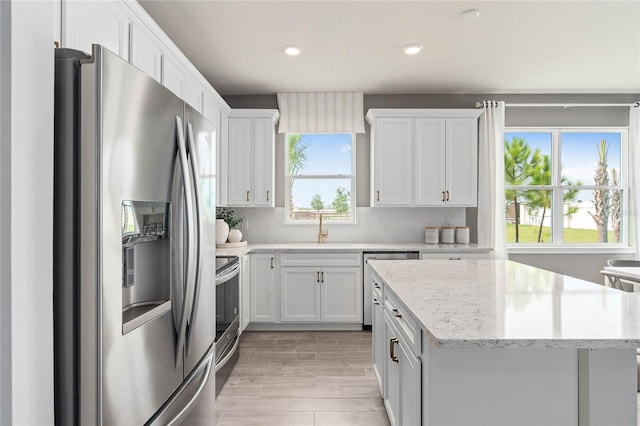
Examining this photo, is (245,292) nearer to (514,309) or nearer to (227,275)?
(227,275)

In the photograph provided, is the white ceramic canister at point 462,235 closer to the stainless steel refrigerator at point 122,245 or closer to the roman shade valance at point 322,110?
the roman shade valance at point 322,110

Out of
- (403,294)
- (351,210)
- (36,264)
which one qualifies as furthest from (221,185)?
(36,264)

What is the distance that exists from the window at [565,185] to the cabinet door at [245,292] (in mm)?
3170

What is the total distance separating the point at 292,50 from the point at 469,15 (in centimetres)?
144

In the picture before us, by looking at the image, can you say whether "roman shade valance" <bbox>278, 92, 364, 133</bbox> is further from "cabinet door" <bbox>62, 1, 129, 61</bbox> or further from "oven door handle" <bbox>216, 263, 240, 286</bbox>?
"cabinet door" <bbox>62, 1, 129, 61</bbox>

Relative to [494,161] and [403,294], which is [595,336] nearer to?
[403,294]

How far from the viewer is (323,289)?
13.2 ft

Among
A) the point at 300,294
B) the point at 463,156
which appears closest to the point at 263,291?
the point at 300,294

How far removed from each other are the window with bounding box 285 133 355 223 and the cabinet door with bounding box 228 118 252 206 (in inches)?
23.2

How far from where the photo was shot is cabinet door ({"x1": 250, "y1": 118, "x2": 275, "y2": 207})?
14.0 ft

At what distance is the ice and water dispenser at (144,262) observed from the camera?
1.07m

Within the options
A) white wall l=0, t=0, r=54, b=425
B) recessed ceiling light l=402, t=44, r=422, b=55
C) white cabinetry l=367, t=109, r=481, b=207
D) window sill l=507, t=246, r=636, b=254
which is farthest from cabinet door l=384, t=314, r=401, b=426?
window sill l=507, t=246, r=636, b=254

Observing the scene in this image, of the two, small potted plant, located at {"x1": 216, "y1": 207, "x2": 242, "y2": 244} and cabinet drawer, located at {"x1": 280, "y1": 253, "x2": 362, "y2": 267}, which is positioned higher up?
small potted plant, located at {"x1": 216, "y1": 207, "x2": 242, "y2": 244}

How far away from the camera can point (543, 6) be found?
2.66 m
